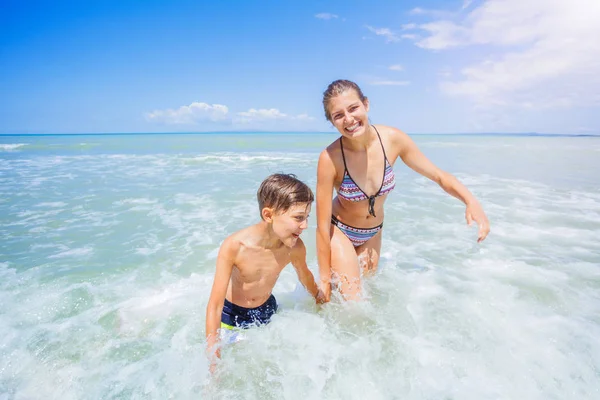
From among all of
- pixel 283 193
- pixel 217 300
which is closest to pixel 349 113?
pixel 283 193

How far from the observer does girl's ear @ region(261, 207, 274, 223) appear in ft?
8.51

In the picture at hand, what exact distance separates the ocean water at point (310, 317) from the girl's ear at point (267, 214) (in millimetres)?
1027

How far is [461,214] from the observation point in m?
7.23

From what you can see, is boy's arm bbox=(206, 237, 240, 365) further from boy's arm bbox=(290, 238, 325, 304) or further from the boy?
boy's arm bbox=(290, 238, 325, 304)

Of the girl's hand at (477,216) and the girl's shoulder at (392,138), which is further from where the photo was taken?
the girl's shoulder at (392,138)

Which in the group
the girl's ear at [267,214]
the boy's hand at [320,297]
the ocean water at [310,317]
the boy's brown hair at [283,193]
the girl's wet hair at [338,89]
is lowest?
the ocean water at [310,317]

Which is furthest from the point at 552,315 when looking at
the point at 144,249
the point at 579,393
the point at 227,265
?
the point at 144,249

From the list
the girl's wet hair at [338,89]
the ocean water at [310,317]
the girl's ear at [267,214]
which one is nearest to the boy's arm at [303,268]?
the ocean water at [310,317]

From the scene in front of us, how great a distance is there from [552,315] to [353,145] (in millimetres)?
2493

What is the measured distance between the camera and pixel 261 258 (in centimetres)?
282

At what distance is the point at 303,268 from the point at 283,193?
2.80 feet

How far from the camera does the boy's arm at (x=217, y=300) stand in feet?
8.34

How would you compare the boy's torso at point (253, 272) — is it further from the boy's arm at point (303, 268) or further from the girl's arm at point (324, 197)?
the girl's arm at point (324, 197)

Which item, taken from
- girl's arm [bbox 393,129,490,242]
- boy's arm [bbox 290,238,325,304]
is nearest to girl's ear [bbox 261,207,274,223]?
boy's arm [bbox 290,238,325,304]
